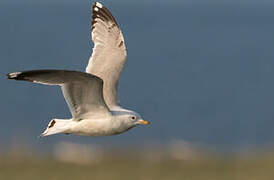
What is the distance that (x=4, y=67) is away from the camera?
3183 centimetres

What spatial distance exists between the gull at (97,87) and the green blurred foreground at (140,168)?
2.01 meters

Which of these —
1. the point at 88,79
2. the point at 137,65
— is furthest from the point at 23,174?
the point at 137,65

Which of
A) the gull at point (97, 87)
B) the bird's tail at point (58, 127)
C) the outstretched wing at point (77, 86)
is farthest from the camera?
the bird's tail at point (58, 127)

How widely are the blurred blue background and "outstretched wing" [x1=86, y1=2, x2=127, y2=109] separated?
11.6 ft

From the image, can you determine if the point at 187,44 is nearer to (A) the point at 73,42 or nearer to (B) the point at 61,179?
(A) the point at 73,42

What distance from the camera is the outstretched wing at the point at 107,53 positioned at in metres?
9.10

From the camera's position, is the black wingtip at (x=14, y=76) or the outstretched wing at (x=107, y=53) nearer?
the black wingtip at (x=14, y=76)

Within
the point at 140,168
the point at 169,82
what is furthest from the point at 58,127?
the point at 169,82

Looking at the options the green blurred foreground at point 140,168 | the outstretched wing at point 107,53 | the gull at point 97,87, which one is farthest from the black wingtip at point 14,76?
the green blurred foreground at point 140,168

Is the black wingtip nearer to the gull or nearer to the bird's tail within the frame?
the gull

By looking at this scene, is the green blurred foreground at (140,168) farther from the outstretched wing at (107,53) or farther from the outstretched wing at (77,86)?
the outstretched wing at (77,86)

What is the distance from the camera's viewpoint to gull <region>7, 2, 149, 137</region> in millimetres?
7711

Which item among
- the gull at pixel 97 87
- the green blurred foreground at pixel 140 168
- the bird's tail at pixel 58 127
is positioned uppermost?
the gull at pixel 97 87

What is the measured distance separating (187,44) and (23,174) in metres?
46.2
